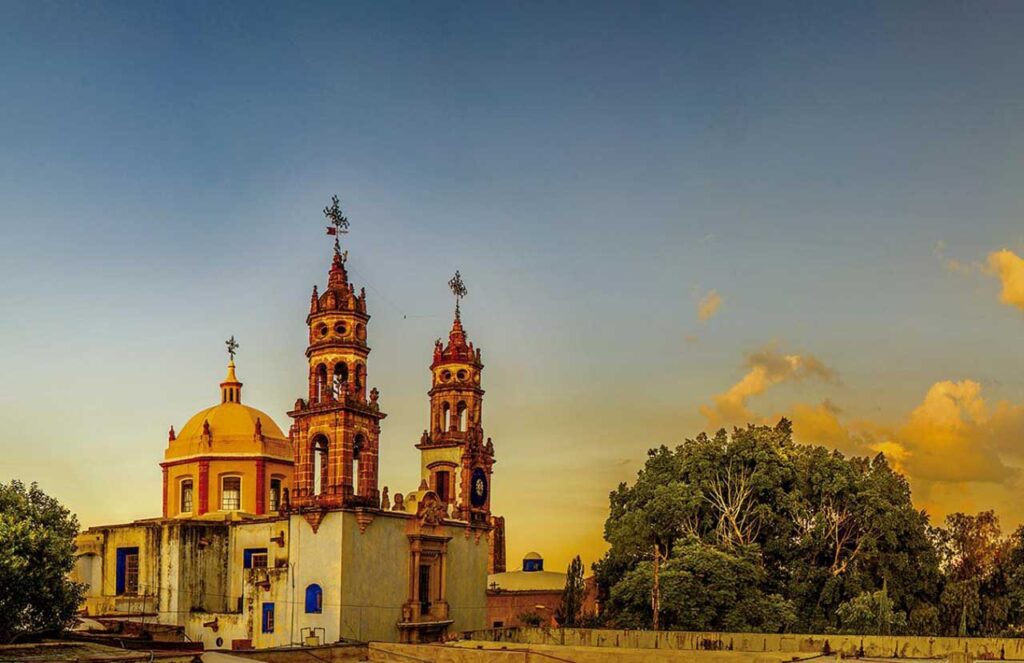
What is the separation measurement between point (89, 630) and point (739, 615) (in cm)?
2560

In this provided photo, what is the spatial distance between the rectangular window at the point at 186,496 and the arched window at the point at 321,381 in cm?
933

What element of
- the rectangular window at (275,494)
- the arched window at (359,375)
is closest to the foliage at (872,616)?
the arched window at (359,375)

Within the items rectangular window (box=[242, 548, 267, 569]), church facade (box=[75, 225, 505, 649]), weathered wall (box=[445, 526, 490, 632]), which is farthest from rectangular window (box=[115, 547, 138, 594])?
weathered wall (box=[445, 526, 490, 632])

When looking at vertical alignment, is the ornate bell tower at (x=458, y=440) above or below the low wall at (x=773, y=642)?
above

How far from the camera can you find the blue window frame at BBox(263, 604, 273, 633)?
138 feet

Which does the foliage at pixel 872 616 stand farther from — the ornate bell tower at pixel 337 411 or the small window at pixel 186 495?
the small window at pixel 186 495

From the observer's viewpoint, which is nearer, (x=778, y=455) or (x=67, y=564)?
(x=67, y=564)

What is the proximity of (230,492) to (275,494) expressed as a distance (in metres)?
2.06

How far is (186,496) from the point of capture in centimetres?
5012

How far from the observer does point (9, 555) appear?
3216 centimetres

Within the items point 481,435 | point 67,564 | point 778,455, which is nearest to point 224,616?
point 67,564

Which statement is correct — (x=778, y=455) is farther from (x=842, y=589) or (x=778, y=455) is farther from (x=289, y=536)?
(x=289, y=536)

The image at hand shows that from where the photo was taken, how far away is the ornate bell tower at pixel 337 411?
1683 inches

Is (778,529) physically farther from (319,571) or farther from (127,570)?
(127,570)
